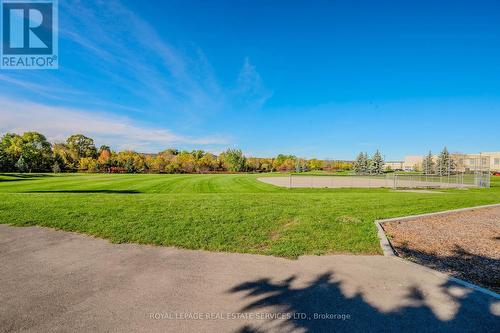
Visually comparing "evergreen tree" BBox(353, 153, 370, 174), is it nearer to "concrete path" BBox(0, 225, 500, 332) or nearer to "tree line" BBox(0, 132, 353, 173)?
"tree line" BBox(0, 132, 353, 173)

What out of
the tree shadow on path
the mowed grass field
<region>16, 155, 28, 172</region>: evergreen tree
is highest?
<region>16, 155, 28, 172</region>: evergreen tree

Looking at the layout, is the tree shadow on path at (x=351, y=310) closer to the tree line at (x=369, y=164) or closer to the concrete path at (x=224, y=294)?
the concrete path at (x=224, y=294)

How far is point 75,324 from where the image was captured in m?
3.70

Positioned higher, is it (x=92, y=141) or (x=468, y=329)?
(x=92, y=141)

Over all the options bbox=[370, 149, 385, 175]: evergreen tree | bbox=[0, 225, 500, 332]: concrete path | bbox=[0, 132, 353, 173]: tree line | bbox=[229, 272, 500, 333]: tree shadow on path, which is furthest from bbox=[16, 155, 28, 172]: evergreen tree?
bbox=[370, 149, 385, 175]: evergreen tree

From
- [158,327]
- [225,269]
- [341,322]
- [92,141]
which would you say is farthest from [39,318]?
[92,141]

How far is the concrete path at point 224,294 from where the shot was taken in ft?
12.4

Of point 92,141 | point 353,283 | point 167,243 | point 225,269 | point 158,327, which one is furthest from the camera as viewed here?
point 92,141

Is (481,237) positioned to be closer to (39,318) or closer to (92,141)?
(39,318)

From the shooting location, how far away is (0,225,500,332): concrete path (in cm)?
378

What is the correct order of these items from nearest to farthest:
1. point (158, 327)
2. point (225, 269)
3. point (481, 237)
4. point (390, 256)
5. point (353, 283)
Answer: point (158, 327), point (353, 283), point (225, 269), point (390, 256), point (481, 237)

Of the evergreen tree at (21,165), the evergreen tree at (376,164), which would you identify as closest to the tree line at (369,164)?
the evergreen tree at (376,164)

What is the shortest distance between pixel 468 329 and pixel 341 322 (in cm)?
174

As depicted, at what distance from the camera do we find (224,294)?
4.56m
